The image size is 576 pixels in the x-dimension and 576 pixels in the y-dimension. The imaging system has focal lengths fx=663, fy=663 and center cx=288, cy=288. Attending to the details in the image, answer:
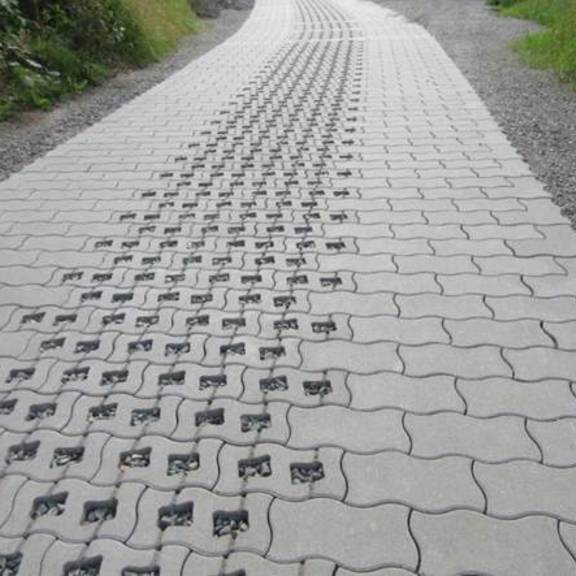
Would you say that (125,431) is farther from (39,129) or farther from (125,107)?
(125,107)

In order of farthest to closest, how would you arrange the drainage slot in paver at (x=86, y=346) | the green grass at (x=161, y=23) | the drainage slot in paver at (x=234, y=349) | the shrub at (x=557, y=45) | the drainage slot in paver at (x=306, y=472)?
the green grass at (x=161, y=23) < the shrub at (x=557, y=45) < the drainage slot in paver at (x=86, y=346) < the drainage slot in paver at (x=234, y=349) < the drainage slot in paver at (x=306, y=472)

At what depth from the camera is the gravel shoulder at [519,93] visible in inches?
227

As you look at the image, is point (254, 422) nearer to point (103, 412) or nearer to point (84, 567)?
point (103, 412)

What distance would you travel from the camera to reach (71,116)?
8.14m

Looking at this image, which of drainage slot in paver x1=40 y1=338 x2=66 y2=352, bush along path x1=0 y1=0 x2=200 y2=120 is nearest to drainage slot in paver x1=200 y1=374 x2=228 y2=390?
drainage slot in paver x1=40 y1=338 x2=66 y2=352

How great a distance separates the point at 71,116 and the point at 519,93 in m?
5.56

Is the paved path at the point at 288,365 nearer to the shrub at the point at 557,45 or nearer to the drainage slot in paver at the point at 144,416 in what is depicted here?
the drainage slot in paver at the point at 144,416

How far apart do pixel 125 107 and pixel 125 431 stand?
21.4ft

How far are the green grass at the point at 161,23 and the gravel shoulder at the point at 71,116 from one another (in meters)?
0.25

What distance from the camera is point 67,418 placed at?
9.91ft

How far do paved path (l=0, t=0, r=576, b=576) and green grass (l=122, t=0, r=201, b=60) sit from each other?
553 cm

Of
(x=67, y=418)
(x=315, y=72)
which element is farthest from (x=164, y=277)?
(x=315, y=72)

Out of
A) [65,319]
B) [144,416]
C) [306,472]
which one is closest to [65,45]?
[65,319]

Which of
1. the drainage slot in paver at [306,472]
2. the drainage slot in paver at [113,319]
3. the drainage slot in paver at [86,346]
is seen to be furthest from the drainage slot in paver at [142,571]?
the drainage slot in paver at [113,319]
